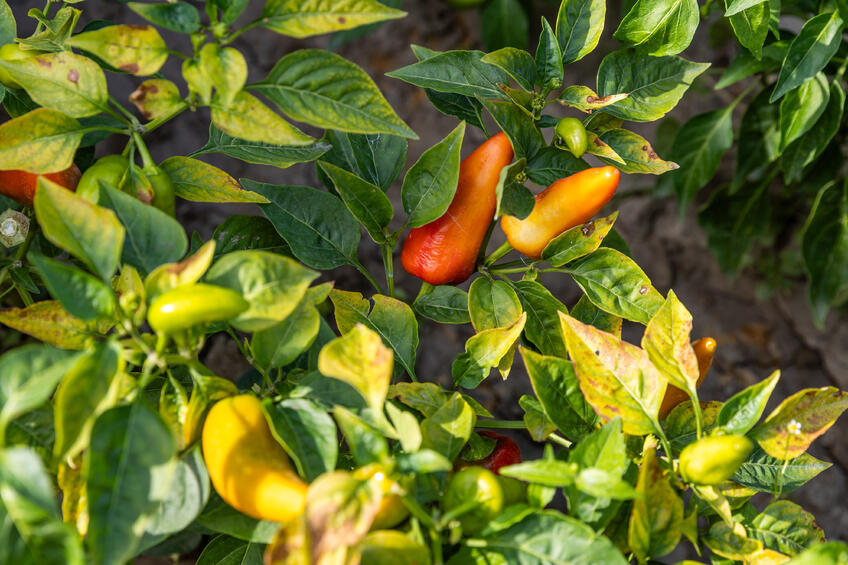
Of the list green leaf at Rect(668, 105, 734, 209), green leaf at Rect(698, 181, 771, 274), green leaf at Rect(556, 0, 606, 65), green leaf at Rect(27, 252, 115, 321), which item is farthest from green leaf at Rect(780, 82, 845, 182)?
green leaf at Rect(27, 252, 115, 321)

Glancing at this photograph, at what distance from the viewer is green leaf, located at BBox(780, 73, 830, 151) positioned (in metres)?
0.90

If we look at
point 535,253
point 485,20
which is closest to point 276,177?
point 485,20

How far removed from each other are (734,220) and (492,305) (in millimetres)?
930

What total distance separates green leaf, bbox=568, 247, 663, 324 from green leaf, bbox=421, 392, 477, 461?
184mm

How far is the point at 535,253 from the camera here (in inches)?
26.1

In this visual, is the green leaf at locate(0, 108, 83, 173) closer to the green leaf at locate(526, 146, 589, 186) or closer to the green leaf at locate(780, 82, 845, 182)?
the green leaf at locate(526, 146, 589, 186)

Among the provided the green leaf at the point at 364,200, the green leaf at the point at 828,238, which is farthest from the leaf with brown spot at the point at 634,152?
the green leaf at the point at 828,238

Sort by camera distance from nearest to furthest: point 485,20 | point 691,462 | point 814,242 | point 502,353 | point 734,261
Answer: point 691,462, point 502,353, point 814,242, point 734,261, point 485,20

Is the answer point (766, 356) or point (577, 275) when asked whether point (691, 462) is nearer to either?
point (577, 275)

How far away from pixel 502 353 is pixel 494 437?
10cm

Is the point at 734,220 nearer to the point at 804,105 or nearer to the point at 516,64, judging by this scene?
the point at 804,105

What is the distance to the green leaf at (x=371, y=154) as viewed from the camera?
0.68 metres

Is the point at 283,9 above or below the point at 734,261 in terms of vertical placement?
above

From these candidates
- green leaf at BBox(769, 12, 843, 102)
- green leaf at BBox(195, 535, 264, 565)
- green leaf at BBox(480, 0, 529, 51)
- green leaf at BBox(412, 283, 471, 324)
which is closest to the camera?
green leaf at BBox(195, 535, 264, 565)
